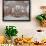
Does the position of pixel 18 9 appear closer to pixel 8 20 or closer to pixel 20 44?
pixel 8 20

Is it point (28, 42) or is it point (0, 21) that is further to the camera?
point (0, 21)

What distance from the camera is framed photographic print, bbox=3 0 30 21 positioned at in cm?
277

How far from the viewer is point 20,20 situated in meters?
2.78

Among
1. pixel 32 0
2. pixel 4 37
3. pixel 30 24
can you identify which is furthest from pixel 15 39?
pixel 32 0

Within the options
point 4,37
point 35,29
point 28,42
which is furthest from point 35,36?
point 4,37

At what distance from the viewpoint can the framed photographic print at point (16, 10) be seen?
9.10ft

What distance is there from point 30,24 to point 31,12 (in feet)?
0.66

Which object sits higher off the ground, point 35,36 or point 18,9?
point 18,9

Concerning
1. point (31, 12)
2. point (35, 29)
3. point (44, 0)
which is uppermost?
point (44, 0)

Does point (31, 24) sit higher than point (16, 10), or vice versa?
point (16, 10)

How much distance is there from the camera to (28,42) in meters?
2.54

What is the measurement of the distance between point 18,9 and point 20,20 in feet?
0.61

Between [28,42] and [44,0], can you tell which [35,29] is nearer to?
[28,42]

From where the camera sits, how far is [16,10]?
278 cm
